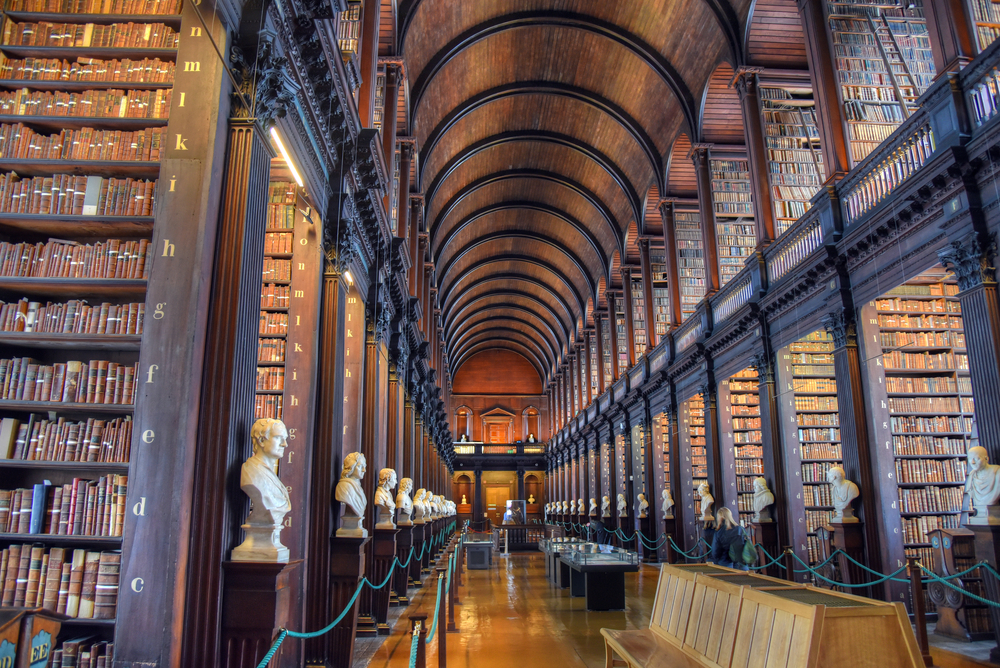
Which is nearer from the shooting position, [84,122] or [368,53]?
[84,122]

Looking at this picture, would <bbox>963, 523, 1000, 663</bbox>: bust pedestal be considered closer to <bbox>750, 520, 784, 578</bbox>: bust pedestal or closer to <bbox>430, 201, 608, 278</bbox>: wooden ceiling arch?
<bbox>750, 520, 784, 578</bbox>: bust pedestal

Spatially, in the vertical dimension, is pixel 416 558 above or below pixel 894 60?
below

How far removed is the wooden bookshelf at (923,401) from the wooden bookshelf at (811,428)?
1137 mm

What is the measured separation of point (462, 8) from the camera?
12836 millimetres

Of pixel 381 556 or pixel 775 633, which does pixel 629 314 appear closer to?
pixel 381 556

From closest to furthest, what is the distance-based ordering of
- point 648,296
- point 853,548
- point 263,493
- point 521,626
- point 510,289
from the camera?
point 263,493 → point 521,626 → point 853,548 → point 648,296 → point 510,289

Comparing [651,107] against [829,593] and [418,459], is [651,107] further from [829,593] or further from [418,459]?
[829,593]

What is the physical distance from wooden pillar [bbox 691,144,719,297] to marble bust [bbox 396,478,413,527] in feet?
23.0

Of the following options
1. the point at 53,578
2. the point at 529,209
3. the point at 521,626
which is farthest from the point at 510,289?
the point at 53,578

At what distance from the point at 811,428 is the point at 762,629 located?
7.62m

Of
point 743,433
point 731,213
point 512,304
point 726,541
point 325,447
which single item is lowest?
point 726,541

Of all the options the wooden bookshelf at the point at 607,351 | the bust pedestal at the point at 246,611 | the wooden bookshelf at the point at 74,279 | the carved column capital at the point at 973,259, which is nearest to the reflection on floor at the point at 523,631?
the bust pedestal at the point at 246,611

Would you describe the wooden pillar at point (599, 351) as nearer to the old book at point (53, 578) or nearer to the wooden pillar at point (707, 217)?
the wooden pillar at point (707, 217)

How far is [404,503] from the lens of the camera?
8039mm
